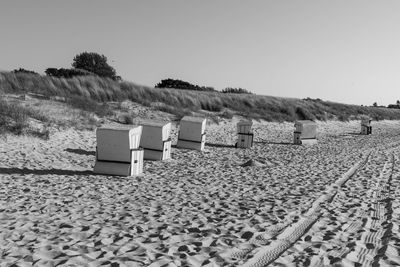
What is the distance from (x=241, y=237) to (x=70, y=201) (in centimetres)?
362

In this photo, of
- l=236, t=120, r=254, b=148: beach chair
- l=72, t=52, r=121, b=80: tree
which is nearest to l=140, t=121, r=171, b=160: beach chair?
l=236, t=120, r=254, b=148: beach chair

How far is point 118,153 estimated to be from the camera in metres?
10.6

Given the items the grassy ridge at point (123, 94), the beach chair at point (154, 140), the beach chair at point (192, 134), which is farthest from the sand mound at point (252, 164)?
the grassy ridge at point (123, 94)

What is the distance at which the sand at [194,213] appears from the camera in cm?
488

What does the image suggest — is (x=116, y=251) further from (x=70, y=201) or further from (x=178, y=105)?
(x=178, y=105)

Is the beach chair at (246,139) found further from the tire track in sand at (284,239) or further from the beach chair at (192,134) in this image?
the tire track in sand at (284,239)

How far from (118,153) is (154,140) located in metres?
2.61

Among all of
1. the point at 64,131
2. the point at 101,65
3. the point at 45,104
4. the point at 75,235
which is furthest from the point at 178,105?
the point at 75,235

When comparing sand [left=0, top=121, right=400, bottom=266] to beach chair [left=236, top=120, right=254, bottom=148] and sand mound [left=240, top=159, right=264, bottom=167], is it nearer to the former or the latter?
sand mound [left=240, top=159, right=264, bottom=167]

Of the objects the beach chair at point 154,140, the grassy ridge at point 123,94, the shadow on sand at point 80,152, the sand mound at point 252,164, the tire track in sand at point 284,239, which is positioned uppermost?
the grassy ridge at point 123,94

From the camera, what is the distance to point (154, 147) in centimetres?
1309

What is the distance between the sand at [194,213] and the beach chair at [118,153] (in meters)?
0.48

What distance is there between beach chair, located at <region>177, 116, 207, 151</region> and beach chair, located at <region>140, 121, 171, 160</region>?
269 centimetres

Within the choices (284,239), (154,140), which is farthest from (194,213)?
(154,140)
